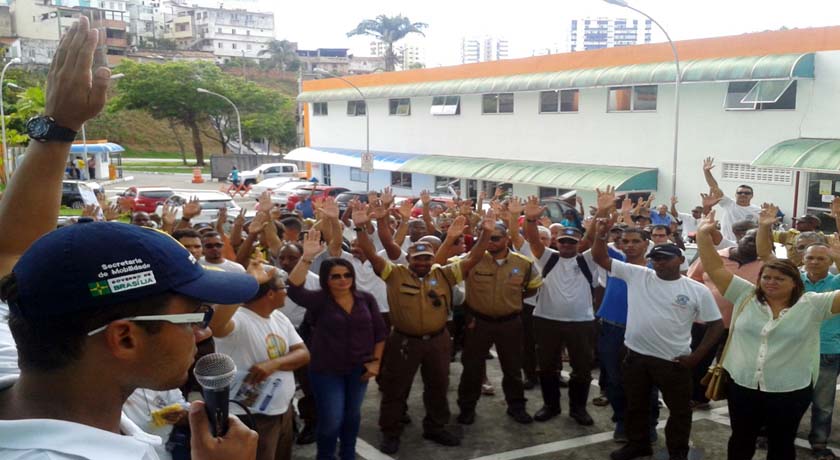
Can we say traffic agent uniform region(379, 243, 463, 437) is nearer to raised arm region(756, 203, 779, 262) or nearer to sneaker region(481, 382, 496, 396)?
sneaker region(481, 382, 496, 396)

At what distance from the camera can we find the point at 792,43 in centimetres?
1800

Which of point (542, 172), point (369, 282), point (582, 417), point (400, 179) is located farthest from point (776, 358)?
point (400, 179)

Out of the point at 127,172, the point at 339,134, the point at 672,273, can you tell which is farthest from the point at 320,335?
the point at 127,172

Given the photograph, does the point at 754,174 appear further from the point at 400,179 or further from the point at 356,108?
the point at 356,108

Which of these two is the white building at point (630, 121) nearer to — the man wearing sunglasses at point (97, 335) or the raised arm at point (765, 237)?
the raised arm at point (765, 237)

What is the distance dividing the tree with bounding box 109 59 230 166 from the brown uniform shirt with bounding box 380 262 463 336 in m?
53.5

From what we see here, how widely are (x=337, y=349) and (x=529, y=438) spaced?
219 centimetres

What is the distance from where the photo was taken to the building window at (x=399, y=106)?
31.4 meters

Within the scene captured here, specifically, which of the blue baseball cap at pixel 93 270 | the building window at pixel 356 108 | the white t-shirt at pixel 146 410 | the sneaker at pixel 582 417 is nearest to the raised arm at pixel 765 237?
the sneaker at pixel 582 417

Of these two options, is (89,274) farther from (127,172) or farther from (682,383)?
(127,172)

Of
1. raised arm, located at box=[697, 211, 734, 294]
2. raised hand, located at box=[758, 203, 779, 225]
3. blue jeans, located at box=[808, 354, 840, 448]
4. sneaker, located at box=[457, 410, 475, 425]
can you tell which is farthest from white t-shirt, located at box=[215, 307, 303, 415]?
blue jeans, located at box=[808, 354, 840, 448]

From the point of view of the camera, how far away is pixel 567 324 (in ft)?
21.1

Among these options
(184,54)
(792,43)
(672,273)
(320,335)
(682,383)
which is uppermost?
(184,54)

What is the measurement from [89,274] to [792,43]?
2034cm
